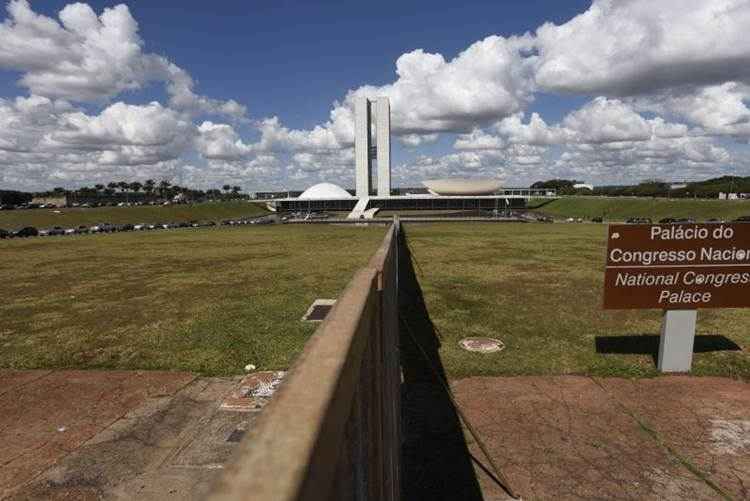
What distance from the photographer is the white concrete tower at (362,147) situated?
133875mm

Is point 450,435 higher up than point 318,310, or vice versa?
point 318,310

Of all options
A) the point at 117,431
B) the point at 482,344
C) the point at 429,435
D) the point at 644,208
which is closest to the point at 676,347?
the point at 482,344

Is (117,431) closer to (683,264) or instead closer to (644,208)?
(683,264)

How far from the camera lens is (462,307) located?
15195mm

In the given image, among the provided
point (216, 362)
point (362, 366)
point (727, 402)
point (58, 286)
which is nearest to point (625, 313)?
point (727, 402)

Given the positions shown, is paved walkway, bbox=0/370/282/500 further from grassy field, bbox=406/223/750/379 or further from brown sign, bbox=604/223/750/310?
brown sign, bbox=604/223/750/310

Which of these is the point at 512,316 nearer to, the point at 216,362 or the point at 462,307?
the point at 462,307

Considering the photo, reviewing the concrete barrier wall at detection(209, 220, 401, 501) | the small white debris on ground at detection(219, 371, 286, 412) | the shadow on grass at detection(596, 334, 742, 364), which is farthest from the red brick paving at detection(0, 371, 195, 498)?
the shadow on grass at detection(596, 334, 742, 364)

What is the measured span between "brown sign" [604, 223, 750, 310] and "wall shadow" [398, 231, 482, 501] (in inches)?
167

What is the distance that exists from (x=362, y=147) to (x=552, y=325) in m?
127

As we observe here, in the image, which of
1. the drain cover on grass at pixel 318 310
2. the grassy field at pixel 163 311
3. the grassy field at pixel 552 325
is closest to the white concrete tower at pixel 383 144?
the grassy field at pixel 163 311

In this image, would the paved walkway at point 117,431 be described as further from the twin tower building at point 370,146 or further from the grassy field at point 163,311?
the twin tower building at point 370,146

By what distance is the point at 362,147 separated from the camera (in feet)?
444

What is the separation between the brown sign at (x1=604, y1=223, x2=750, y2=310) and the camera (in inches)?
392
